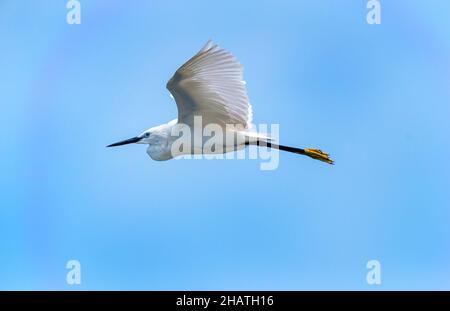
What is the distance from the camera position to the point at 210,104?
825 cm

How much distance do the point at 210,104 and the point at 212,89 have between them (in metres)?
0.24

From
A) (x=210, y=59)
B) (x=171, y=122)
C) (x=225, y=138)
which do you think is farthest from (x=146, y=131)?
(x=210, y=59)

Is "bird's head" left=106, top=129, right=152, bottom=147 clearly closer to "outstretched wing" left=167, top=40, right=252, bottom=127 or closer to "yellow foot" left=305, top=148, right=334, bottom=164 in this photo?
"outstretched wing" left=167, top=40, right=252, bottom=127

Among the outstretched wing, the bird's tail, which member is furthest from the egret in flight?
the bird's tail

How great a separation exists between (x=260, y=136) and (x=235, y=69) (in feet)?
2.77

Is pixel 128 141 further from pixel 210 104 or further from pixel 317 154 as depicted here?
pixel 317 154

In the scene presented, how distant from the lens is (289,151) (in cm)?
919

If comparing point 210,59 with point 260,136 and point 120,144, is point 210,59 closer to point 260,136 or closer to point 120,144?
point 260,136

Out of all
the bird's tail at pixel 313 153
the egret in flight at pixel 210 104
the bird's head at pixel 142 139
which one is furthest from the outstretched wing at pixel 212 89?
the bird's tail at pixel 313 153

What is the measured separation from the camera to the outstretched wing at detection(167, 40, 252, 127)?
7.73 metres

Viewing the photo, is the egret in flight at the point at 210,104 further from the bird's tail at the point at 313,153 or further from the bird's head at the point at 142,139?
the bird's tail at the point at 313,153

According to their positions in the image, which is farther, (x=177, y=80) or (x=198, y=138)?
(x=198, y=138)

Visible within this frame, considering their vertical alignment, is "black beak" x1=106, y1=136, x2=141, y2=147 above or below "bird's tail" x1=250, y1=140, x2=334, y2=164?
above

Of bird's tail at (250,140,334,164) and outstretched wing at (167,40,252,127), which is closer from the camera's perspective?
outstretched wing at (167,40,252,127)
